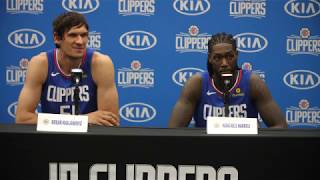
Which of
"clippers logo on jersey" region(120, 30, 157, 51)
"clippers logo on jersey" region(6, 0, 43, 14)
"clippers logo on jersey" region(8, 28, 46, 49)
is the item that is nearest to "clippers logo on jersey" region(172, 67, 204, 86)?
"clippers logo on jersey" region(120, 30, 157, 51)

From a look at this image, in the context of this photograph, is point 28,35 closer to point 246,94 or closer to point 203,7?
point 203,7

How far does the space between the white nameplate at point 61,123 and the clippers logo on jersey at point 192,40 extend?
3.11 metres

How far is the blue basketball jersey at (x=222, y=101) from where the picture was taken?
265 cm

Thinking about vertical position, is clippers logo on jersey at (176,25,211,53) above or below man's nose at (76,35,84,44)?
above

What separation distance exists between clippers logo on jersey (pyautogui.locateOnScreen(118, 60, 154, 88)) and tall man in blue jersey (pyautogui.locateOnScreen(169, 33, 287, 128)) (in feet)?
4.53

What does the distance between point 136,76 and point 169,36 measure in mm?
431

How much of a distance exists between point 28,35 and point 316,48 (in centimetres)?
239

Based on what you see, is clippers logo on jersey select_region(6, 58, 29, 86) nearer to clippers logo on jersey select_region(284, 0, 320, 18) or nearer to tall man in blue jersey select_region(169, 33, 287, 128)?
tall man in blue jersey select_region(169, 33, 287, 128)

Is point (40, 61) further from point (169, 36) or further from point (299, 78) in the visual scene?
point (299, 78)

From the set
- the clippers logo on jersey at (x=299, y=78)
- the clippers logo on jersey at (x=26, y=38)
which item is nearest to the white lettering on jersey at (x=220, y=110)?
the clippers logo on jersey at (x=299, y=78)

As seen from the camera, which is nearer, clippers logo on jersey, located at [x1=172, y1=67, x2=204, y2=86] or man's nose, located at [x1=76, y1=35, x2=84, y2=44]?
man's nose, located at [x1=76, y1=35, x2=84, y2=44]

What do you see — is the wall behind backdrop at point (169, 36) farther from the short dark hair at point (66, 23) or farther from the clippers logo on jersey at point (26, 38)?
the short dark hair at point (66, 23)

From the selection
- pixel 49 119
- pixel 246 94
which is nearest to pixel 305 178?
pixel 49 119

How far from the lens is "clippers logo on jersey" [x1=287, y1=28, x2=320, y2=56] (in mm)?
4156
